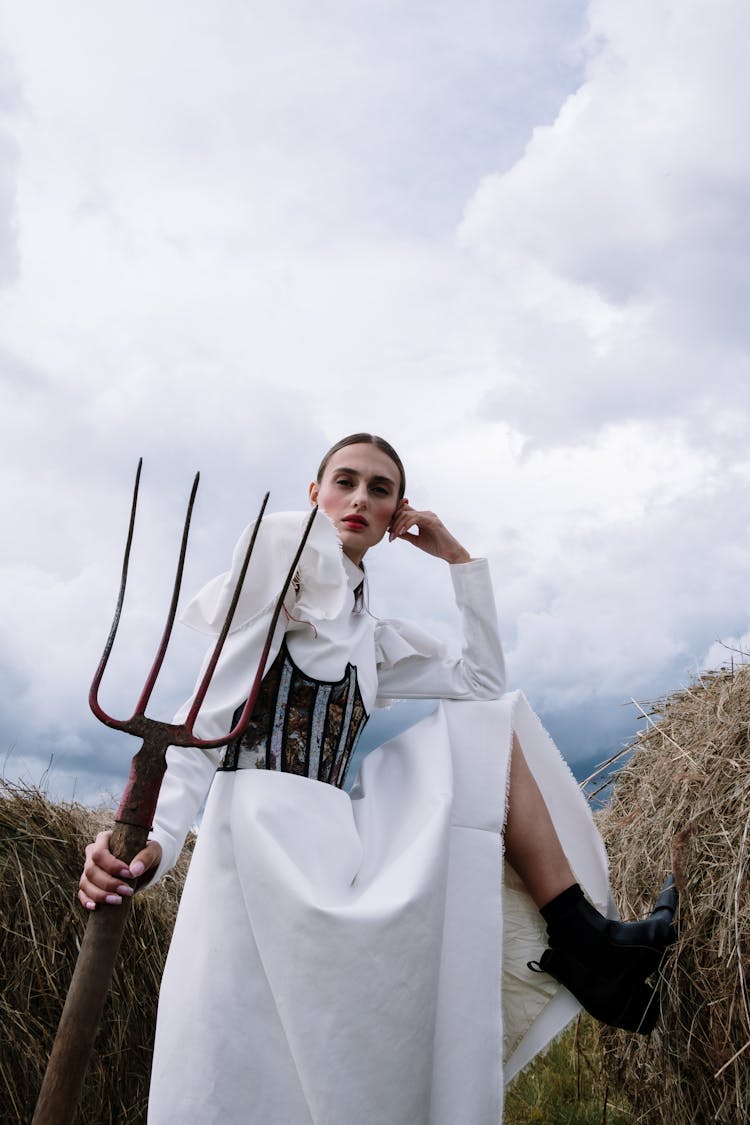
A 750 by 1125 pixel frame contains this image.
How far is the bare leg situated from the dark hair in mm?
1006

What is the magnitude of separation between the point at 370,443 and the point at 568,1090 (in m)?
2.52

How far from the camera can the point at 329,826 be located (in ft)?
8.13

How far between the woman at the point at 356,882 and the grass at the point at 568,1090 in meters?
0.81

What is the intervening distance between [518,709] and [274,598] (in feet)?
2.75

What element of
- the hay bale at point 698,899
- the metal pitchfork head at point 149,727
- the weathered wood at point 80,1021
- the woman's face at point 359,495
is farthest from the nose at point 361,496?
the weathered wood at point 80,1021

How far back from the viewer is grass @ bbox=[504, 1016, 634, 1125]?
3.32 metres

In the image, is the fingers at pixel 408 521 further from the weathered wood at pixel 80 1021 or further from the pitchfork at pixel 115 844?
the weathered wood at pixel 80 1021

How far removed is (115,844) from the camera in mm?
2115

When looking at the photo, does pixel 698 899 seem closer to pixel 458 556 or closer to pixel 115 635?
pixel 458 556

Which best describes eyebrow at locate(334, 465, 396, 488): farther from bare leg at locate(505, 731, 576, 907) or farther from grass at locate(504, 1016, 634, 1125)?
grass at locate(504, 1016, 634, 1125)

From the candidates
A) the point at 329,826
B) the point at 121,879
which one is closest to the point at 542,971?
the point at 329,826

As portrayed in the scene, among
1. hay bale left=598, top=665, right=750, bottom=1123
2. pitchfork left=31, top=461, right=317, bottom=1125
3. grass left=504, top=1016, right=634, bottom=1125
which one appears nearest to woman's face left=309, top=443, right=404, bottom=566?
pitchfork left=31, top=461, right=317, bottom=1125

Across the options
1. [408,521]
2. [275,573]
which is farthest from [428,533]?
[275,573]

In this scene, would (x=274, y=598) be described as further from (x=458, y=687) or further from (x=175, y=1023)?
(x=175, y=1023)
